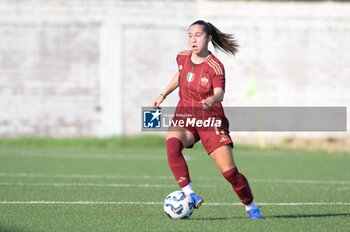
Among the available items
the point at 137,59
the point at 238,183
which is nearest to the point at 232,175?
the point at 238,183

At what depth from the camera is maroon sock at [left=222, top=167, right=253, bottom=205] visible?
6094 millimetres

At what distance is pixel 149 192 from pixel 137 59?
11.8m

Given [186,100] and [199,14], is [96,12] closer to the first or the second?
[199,14]

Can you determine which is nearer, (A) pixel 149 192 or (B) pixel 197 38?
(B) pixel 197 38

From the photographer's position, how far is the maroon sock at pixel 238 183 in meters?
6.09

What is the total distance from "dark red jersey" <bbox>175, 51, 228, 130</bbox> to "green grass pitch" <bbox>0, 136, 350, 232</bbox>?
101 cm

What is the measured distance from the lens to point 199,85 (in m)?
6.17

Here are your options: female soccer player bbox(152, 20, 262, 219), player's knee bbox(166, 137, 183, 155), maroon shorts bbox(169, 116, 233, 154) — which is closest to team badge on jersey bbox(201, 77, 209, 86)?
female soccer player bbox(152, 20, 262, 219)

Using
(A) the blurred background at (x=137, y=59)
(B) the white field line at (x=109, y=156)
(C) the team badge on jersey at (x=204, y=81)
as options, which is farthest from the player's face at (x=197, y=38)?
(A) the blurred background at (x=137, y=59)

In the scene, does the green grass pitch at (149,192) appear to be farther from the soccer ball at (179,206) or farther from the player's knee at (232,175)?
the player's knee at (232,175)

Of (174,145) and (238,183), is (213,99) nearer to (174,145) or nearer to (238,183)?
(174,145)

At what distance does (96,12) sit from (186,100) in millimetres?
13919

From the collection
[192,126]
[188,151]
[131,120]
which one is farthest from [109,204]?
[131,120]

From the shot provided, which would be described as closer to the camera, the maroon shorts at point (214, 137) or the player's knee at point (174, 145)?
the maroon shorts at point (214, 137)
